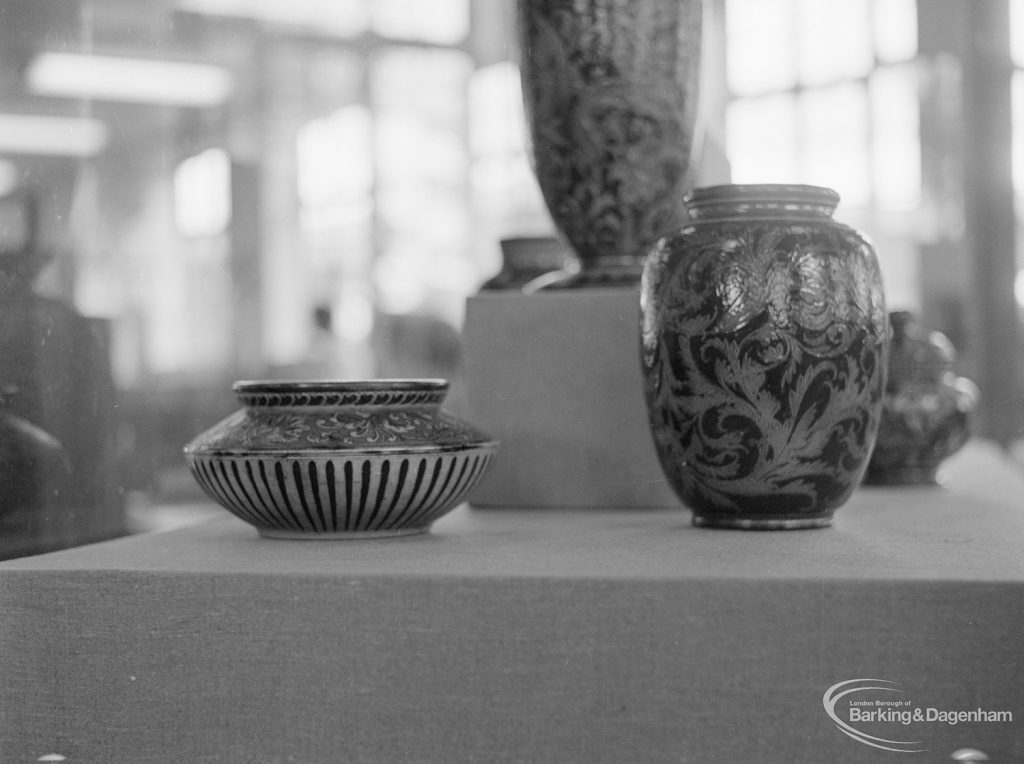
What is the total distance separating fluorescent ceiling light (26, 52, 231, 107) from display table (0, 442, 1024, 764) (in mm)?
554

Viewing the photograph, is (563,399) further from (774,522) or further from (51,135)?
(51,135)

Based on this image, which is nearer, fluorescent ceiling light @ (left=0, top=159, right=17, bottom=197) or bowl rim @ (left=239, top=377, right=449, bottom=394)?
bowl rim @ (left=239, top=377, right=449, bottom=394)

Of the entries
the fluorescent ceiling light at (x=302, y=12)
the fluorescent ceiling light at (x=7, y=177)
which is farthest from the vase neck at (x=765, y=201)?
the fluorescent ceiling light at (x=302, y=12)

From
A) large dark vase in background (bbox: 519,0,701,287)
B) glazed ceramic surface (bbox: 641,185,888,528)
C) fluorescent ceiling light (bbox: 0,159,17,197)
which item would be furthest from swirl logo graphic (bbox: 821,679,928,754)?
fluorescent ceiling light (bbox: 0,159,17,197)

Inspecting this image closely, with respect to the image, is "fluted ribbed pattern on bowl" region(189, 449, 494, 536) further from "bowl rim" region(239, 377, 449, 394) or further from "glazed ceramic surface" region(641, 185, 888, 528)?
"glazed ceramic surface" region(641, 185, 888, 528)

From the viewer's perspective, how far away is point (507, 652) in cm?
86

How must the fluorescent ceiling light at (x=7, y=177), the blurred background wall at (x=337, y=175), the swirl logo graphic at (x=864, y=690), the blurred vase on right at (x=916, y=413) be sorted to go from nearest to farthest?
the swirl logo graphic at (x=864, y=690)
the fluorescent ceiling light at (x=7, y=177)
the blurred background wall at (x=337, y=175)
the blurred vase on right at (x=916, y=413)

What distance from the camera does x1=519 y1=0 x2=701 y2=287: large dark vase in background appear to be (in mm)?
1313

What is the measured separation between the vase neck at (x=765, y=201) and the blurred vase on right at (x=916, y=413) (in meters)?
0.53

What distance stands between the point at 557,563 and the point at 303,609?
19 centimetres

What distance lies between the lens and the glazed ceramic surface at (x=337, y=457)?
1.04 m

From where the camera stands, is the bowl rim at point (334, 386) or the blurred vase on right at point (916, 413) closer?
the bowl rim at point (334, 386)

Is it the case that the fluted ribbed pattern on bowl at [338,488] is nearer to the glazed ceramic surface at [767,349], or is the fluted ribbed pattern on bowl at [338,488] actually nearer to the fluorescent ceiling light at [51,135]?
the glazed ceramic surface at [767,349]

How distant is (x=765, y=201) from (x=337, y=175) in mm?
3775
